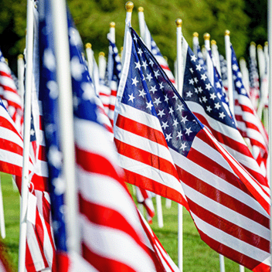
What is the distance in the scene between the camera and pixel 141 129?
Result: 13.0 ft

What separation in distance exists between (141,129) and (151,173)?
0.37m

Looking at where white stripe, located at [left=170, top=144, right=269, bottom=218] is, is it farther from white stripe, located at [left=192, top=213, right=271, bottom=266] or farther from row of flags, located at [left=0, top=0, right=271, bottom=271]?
white stripe, located at [left=192, top=213, right=271, bottom=266]

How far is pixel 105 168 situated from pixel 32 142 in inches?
129

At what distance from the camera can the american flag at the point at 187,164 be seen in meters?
3.82

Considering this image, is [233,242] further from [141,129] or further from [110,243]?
[110,243]

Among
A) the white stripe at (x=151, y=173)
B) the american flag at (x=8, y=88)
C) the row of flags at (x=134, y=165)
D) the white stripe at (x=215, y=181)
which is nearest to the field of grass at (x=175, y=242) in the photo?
the american flag at (x=8, y=88)

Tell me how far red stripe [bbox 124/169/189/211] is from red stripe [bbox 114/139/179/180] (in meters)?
0.12

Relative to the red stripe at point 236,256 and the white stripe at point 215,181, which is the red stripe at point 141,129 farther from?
the red stripe at point 236,256

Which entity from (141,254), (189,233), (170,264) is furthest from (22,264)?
(189,233)

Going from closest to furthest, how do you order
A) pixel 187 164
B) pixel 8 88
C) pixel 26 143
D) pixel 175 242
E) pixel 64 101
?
pixel 64 101, pixel 26 143, pixel 187 164, pixel 8 88, pixel 175 242

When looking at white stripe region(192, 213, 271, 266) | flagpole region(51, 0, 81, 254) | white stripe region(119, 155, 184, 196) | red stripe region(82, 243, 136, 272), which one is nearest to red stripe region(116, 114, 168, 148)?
white stripe region(119, 155, 184, 196)

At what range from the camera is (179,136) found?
13.3ft

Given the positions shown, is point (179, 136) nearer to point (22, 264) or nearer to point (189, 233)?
point (22, 264)

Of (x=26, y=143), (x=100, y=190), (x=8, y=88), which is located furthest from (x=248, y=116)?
(x=100, y=190)
